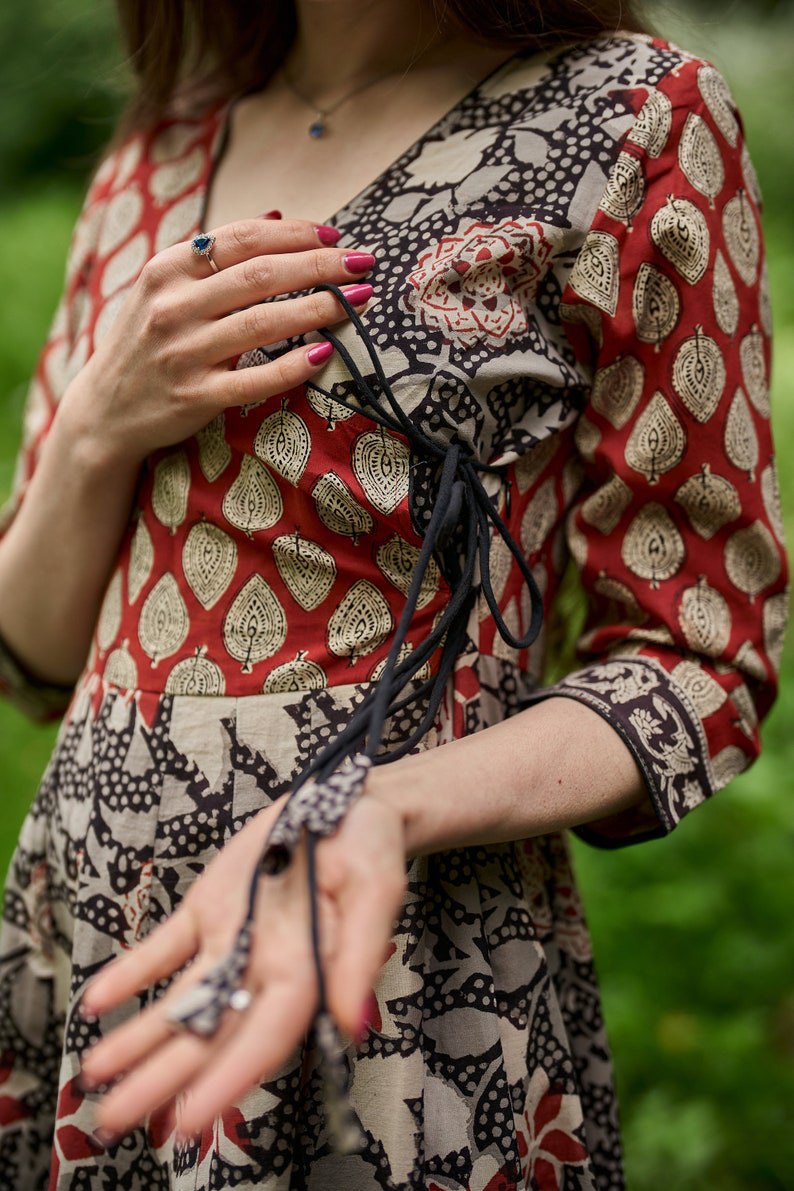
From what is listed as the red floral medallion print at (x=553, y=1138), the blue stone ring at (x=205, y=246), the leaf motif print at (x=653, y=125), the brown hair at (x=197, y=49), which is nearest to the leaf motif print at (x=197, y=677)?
the blue stone ring at (x=205, y=246)

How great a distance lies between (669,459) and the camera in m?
0.89

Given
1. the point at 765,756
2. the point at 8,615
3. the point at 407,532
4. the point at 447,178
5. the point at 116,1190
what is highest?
the point at 447,178

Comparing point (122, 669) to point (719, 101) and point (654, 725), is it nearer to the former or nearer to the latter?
point (654, 725)

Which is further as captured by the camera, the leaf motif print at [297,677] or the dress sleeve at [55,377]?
the dress sleeve at [55,377]

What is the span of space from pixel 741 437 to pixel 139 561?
541 millimetres

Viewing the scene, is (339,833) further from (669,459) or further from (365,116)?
(365,116)

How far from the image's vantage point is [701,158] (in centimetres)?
88

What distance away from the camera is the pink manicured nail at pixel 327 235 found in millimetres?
874

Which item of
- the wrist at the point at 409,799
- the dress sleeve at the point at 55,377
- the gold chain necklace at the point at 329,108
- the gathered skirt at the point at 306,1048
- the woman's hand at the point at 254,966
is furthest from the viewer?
the dress sleeve at the point at 55,377

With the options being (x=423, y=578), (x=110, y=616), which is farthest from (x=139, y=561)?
(x=423, y=578)

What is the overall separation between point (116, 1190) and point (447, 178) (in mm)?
900

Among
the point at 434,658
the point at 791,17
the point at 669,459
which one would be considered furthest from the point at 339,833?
the point at 791,17

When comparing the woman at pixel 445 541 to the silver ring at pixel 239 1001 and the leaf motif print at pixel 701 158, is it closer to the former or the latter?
the leaf motif print at pixel 701 158

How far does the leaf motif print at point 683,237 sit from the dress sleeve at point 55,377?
61cm
